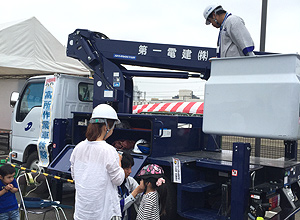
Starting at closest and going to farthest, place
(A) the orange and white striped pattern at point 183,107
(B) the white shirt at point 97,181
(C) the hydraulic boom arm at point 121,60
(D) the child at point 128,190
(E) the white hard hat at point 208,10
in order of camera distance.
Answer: (B) the white shirt at point 97,181
(D) the child at point 128,190
(E) the white hard hat at point 208,10
(C) the hydraulic boom arm at point 121,60
(A) the orange and white striped pattern at point 183,107

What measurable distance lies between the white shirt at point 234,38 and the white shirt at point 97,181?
2.19 meters

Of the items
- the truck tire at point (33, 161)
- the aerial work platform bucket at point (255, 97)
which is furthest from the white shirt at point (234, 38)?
the truck tire at point (33, 161)

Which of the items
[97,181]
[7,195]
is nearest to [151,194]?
[97,181]

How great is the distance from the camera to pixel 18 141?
23.6 ft

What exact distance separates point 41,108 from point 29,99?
0.56 m

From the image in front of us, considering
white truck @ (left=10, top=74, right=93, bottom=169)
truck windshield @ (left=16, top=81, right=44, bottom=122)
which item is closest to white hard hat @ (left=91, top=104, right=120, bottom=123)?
white truck @ (left=10, top=74, right=93, bottom=169)

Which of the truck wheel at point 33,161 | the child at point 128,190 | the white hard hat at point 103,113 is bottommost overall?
the truck wheel at point 33,161

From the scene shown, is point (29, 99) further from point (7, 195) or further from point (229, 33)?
point (229, 33)

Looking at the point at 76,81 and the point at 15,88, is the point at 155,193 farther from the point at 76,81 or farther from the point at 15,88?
the point at 15,88

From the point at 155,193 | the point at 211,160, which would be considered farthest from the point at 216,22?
the point at 155,193

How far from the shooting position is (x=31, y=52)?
12.1 m

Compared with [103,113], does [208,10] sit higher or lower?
higher

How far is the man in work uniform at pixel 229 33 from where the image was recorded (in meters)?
4.03

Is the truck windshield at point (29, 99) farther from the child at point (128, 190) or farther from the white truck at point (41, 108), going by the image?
the child at point (128, 190)
